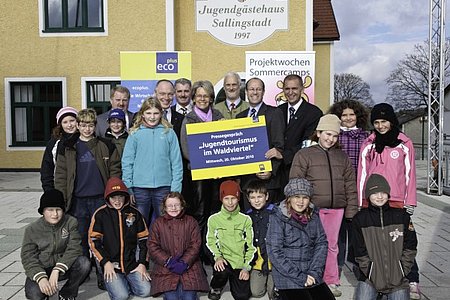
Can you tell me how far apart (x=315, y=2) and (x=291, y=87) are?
19.2 m

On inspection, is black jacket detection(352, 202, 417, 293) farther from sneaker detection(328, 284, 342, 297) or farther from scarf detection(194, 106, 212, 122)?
scarf detection(194, 106, 212, 122)

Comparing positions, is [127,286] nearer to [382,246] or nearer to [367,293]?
[367,293]

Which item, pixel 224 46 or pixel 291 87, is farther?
pixel 224 46

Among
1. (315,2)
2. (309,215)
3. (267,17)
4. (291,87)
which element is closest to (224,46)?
(267,17)

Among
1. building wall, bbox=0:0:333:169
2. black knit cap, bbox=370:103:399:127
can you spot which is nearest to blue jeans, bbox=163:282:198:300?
black knit cap, bbox=370:103:399:127

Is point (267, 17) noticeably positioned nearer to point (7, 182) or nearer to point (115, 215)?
point (7, 182)

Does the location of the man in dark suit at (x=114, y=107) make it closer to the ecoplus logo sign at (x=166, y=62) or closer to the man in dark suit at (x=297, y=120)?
the man in dark suit at (x=297, y=120)

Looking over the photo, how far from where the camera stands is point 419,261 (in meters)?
6.02

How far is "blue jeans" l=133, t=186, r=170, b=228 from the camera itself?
5094 millimetres

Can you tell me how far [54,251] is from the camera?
4531 mm

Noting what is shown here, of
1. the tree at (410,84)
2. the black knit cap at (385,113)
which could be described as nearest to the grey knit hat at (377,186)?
the black knit cap at (385,113)

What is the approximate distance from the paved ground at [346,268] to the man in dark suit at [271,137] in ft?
3.99

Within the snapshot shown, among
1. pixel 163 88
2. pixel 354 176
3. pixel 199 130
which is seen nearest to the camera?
pixel 354 176

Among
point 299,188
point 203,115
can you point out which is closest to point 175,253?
point 299,188
